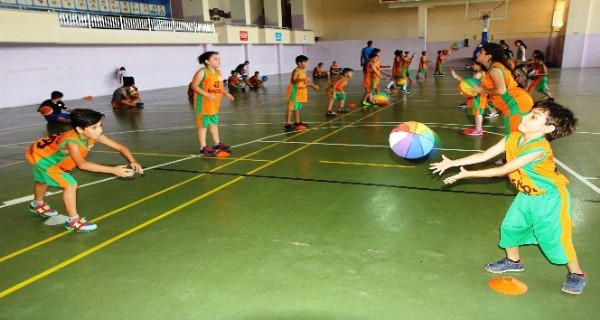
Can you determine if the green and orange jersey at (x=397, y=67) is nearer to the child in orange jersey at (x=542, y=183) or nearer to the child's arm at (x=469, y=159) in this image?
the child's arm at (x=469, y=159)

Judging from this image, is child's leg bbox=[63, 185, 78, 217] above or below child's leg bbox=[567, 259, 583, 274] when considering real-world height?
above

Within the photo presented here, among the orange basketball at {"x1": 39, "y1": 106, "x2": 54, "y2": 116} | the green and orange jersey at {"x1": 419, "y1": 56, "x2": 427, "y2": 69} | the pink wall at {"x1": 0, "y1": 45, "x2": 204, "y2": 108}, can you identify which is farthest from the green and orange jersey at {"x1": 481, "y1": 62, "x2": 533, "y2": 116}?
the pink wall at {"x1": 0, "y1": 45, "x2": 204, "y2": 108}

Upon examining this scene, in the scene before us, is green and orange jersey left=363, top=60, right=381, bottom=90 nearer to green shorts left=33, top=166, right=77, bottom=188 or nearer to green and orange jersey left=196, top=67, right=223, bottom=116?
green and orange jersey left=196, top=67, right=223, bottom=116

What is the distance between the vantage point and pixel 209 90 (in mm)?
7105

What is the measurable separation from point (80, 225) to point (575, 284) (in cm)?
439

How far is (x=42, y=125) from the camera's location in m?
11.9

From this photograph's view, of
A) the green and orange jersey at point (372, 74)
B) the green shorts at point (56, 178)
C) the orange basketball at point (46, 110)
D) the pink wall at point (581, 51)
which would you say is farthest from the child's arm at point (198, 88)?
the pink wall at point (581, 51)

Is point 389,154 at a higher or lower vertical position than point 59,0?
lower

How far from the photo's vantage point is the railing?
18.1 m

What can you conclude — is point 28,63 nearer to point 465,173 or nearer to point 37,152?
point 37,152

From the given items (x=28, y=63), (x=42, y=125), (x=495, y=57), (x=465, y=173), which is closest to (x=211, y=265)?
(x=465, y=173)

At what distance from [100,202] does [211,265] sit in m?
2.44

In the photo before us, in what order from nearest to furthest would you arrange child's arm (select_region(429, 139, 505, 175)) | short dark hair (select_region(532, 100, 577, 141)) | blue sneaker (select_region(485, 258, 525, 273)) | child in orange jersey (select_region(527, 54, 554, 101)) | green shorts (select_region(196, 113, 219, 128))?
short dark hair (select_region(532, 100, 577, 141)) < child's arm (select_region(429, 139, 505, 175)) < blue sneaker (select_region(485, 258, 525, 273)) < green shorts (select_region(196, 113, 219, 128)) < child in orange jersey (select_region(527, 54, 554, 101))

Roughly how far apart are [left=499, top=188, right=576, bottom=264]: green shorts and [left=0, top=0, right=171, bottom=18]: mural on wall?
20546 mm
